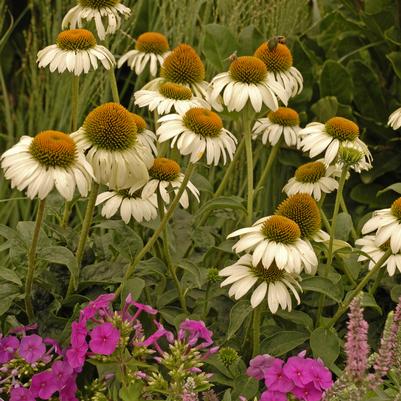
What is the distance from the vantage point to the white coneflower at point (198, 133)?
1.87 metres

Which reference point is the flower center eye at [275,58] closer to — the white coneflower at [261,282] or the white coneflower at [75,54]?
the white coneflower at [75,54]

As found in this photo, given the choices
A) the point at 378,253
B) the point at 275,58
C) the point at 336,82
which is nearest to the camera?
the point at 378,253

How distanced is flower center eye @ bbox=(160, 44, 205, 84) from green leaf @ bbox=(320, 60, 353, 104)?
92cm

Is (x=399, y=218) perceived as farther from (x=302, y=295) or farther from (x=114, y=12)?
(x=114, y=12)

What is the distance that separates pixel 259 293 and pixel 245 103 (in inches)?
20.8

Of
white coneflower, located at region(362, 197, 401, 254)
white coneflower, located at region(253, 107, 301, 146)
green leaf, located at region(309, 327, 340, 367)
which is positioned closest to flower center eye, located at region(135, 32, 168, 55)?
white coneflower, located at region(253, 107, 301, 146)

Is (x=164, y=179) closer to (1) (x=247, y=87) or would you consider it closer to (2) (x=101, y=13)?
(1) (x=247, y=87)

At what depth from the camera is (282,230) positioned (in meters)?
1.74

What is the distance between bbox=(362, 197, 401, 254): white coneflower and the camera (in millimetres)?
1865

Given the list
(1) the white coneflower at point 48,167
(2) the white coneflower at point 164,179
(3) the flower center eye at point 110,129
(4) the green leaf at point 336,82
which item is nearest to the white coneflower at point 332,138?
(2) the white coneflower at point 164,179

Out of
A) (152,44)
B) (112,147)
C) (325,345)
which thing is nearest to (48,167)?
(112,147)

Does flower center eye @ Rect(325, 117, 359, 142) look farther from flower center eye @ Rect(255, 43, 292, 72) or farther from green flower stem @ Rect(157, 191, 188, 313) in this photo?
green flower stem @ Rect(157, 191, 188, 313)

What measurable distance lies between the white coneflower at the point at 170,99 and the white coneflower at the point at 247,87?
0.05 metres

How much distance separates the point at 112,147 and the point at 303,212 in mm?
432
